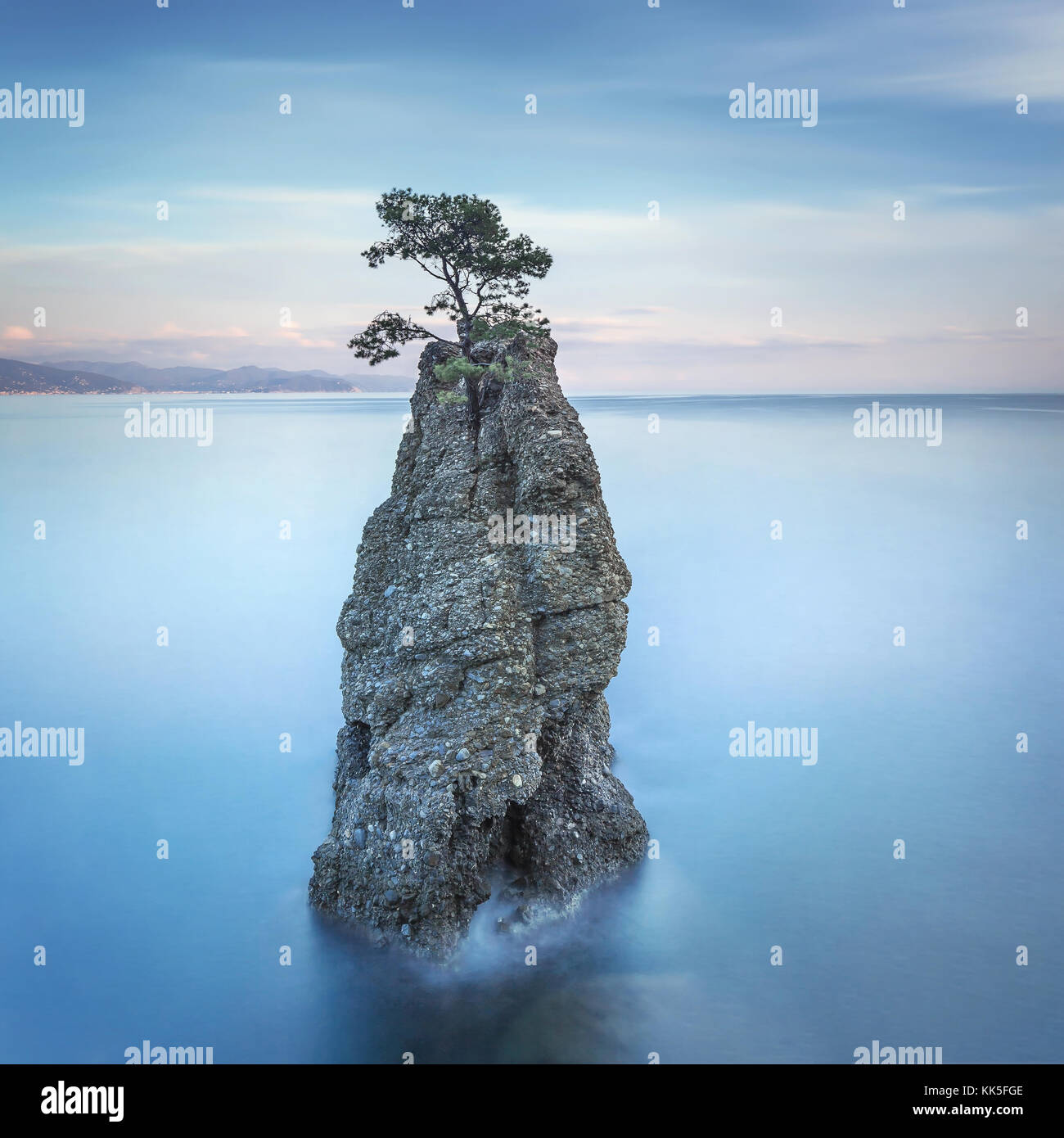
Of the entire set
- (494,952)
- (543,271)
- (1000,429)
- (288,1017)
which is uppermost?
(1000,429)

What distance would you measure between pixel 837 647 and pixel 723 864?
24.1 m

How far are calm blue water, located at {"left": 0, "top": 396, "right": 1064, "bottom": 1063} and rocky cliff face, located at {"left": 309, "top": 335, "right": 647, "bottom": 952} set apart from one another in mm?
1419

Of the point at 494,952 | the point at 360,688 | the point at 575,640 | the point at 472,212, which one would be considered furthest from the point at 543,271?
the point at 494,952

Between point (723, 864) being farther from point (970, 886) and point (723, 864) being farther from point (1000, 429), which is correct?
point (1000, 429)

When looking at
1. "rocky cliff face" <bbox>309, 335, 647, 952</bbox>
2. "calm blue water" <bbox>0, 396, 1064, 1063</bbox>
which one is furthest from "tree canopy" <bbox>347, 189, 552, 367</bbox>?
Answer: "calm blue water" <bbox>0, 396, 1064, 1063</bbox>

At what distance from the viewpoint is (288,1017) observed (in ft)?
57.4

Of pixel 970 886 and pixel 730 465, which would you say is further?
pixel 730 465

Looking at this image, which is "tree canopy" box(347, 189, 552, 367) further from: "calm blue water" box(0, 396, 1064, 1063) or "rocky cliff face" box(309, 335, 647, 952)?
A: "calm blue water" box(0, 396, 1064, 1063)

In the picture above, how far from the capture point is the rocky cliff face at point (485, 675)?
16.8 metres

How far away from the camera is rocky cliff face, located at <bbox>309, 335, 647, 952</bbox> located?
1681 centimetres

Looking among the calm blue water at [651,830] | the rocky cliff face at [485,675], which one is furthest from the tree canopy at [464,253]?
the calm blue water at [651,830]

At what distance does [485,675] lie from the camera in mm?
17547

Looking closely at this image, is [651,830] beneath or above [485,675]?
beneath

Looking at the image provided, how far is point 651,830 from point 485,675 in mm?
9148
